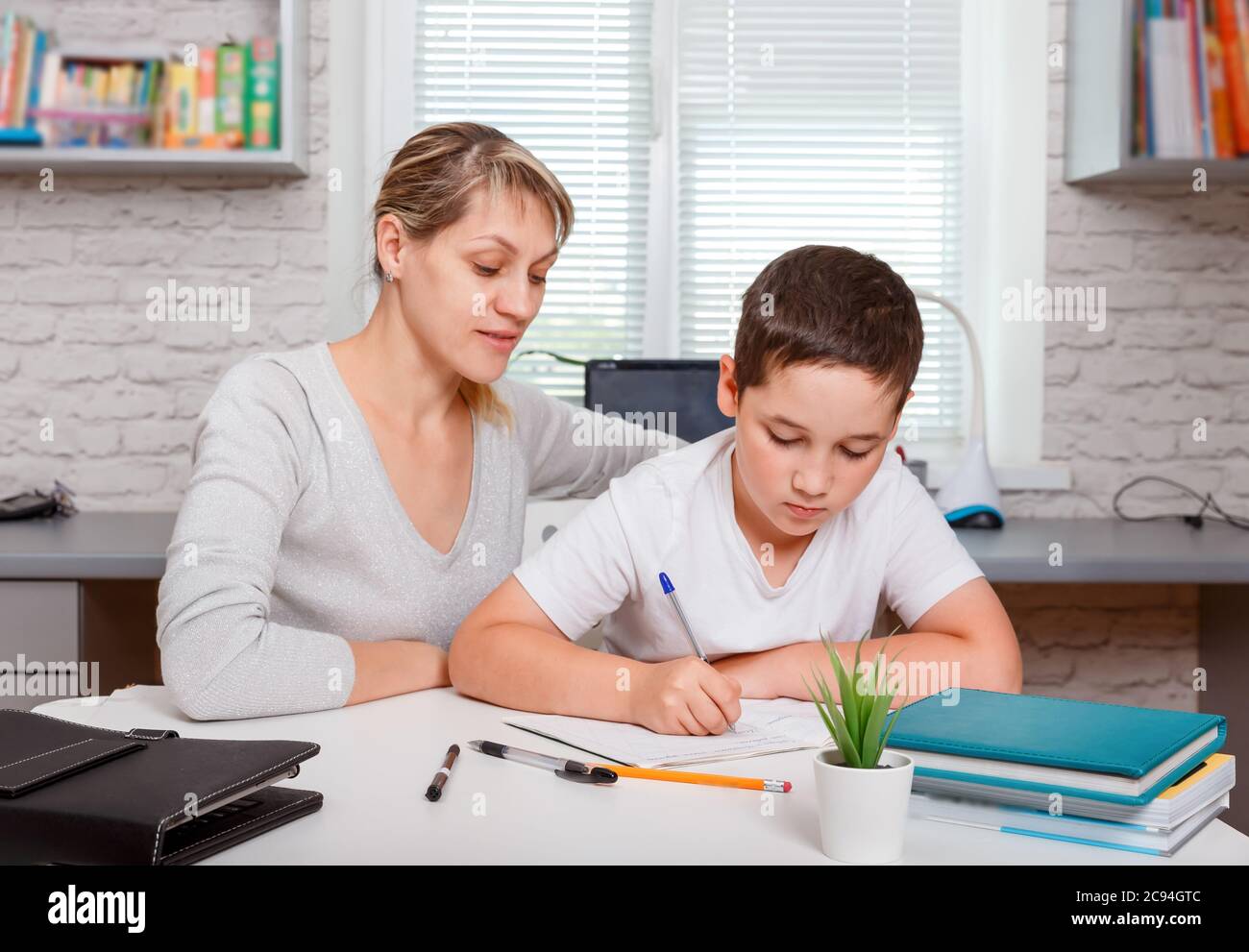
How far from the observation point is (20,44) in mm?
2488

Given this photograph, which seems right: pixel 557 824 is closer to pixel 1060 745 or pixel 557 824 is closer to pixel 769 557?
pixel 1060 745

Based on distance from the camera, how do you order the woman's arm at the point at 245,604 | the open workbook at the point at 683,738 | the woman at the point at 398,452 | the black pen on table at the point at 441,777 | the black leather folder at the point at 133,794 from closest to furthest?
the black leather folder at the point at 133,794 < the black pen on table at the point at 441,777 < the open workbook at the point at 683,738 < the woman's arm at the point at 245,604 < the woman at the point at 398,452

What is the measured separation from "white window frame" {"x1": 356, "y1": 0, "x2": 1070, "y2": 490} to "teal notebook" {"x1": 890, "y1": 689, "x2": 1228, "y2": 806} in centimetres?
189

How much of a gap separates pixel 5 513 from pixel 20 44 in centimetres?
101

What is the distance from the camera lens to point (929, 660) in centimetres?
119

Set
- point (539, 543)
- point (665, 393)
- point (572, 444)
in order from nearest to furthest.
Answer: point (572, 444), point (539, 543), point (665, 393)

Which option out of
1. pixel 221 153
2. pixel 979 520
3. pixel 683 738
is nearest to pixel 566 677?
Answer: pixel 683 738

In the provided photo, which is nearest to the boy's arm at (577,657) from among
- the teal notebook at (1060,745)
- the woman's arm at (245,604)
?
the woman's arm at (245,604)

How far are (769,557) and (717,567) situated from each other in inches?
2.6

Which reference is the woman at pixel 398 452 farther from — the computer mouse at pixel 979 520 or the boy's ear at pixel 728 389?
the computer mouse at pixel 979 520

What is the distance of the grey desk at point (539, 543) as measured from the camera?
2000mm

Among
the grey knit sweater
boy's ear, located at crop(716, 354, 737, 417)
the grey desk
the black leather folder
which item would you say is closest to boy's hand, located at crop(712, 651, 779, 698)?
boy's ear, located at crop(716, 354, 737, 417)

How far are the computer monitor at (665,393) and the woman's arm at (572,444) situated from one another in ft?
1.76
